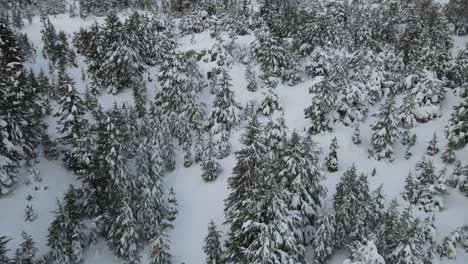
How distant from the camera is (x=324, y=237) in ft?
90.8

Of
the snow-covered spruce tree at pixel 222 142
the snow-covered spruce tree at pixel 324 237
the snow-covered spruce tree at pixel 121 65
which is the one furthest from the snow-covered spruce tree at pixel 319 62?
the snow-covered spruce tree at pixel 324 237

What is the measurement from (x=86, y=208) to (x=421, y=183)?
28.8m

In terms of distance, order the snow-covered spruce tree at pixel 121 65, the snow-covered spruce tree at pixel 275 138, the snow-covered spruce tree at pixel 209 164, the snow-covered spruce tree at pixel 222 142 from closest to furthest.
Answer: the snow-covered spruce tree at pixel 275 138
the snow-covered spruce tree at pixel 209 164
the snow-covered spruce tree at pixel 222 142
the snow-covered spruce tree at pixel 121 65

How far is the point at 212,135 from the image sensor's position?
40.6m

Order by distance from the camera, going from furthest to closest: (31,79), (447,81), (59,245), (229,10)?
(229,10) → (447,81) → (31,79) → (59,245)

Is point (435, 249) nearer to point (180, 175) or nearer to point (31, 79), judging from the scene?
point (180, 175)

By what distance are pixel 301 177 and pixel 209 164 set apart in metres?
11.2

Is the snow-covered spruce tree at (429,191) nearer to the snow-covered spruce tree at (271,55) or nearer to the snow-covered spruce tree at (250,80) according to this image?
the snow-covered spruce tree at (271,55)

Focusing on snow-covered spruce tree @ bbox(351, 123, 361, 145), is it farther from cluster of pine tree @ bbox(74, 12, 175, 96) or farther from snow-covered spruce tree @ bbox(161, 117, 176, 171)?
cluster of pine tree @ bbox(74, 12, 175, 96)

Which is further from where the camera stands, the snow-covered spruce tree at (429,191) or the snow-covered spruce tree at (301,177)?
the snow-covered spruce tree at (429,191)

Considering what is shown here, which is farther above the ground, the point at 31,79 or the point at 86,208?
the point at 31,79

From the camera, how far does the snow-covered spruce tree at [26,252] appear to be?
85.8 feet

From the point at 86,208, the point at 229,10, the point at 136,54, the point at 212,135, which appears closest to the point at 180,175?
the point at 212,135

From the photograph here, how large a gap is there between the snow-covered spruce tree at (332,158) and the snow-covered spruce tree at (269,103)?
9157mm
